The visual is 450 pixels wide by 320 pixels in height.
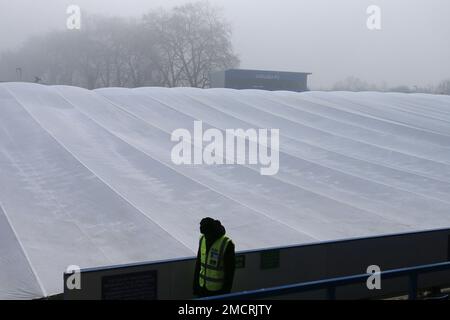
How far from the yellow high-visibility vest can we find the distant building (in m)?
47.3

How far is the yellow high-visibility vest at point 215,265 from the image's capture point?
4.58 metres

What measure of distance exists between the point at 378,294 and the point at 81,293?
141 inches

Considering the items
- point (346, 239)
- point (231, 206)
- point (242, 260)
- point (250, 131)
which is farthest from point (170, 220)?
point (250, 131)

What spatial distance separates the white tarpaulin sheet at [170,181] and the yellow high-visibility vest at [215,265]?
0.99 m

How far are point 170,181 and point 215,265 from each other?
11.8 ft

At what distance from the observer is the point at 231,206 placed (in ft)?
24.0

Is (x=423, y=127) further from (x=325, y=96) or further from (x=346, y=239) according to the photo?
(x=346, y=239)

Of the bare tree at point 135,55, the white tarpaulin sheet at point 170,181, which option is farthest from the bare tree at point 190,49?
the white tarpaulin sheet at point 170,181

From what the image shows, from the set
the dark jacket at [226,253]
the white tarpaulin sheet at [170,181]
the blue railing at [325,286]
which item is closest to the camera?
the blue railing at [325,286]

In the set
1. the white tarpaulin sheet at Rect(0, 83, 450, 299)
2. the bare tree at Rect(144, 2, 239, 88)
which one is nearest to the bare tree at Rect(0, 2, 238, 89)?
the bare tree at Rect(144, 2, 239, 88)

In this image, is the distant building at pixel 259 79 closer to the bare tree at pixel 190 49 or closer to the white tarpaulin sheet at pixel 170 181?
the bare tree at pixel 190 49

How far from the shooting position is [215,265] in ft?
15.0

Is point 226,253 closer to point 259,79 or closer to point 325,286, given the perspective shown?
point 325,286

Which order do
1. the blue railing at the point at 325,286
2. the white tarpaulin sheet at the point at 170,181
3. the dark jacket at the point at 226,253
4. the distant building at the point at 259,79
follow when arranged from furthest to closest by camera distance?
the distant building at the point at 259,79, the white tarpaulin sheet at the point at 170,181, the dark jacket at the point at 226,253, the blue railing at the point at 325,286
